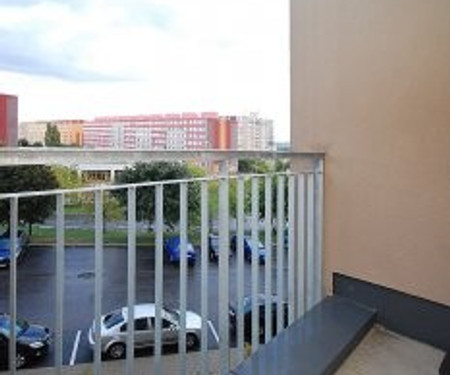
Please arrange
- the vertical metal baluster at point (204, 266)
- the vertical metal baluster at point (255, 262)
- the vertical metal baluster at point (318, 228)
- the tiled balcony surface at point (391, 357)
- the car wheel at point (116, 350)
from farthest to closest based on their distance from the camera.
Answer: the car wheel at point (116, 350) → the vertical metal baluster at point (318, 228) → the vertical metal baluster at point (255, 262) → the tiled balcony surface at point (391, 357) → the vertical metal baluster at point (204, 266)

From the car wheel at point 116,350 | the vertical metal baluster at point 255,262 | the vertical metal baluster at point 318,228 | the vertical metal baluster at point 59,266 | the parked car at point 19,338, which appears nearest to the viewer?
the vertical metal baluster at point 59,266

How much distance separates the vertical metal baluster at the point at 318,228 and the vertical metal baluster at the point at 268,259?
405 millimetres

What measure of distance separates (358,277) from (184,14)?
5.62m

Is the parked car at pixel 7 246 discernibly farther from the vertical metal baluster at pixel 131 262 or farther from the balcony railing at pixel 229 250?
the vertical metal baluster at pixel 131 262

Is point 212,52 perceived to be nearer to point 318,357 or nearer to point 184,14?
point 184,14

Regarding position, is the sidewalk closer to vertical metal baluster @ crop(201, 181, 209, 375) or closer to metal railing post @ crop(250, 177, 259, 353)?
metal railing post @ crop(250, 177, 259, 353)

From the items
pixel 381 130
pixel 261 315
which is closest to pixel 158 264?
pixel 261 315

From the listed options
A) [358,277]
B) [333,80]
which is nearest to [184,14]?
[333,80]

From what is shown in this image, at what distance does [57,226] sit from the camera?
3.87ft

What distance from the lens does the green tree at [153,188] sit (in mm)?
1399

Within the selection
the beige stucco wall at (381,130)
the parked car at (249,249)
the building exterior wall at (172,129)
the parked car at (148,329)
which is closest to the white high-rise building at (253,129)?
the building exterior wall at (172,129)

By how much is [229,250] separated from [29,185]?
0.79 metres

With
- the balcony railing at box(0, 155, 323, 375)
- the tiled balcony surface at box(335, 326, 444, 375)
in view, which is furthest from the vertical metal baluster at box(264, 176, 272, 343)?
the tiled balcony surface at box(335, 326, 444, 375)

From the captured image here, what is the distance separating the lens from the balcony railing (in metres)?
1.25
